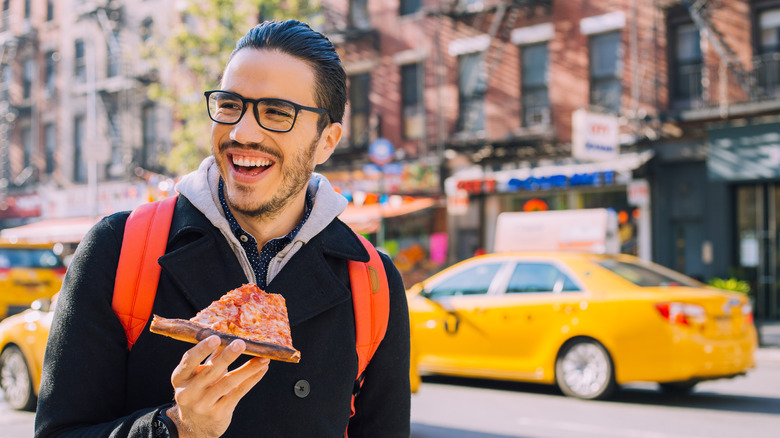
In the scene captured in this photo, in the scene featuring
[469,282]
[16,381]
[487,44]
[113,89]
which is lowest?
[16,381]

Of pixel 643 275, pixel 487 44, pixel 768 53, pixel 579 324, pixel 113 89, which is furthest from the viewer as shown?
pixel 113 89

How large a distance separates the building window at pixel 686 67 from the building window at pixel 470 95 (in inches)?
194

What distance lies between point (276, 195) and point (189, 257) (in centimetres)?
28

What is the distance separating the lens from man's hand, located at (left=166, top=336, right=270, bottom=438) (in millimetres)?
1570

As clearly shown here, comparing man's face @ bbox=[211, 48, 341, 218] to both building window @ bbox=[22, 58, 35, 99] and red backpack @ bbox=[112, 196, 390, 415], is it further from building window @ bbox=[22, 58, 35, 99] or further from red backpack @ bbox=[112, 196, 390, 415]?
building window @ bbox=[22, 58, 35, 99]

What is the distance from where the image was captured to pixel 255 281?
2072 millimetres

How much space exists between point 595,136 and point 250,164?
16841mm

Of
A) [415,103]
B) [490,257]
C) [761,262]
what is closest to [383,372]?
[490,257]

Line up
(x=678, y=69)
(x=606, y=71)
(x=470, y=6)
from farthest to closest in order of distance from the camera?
(x=470, y=6) < (x=606, y=71) < (x=678, y=69)

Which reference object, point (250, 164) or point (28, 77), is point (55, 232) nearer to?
point (28, 77)

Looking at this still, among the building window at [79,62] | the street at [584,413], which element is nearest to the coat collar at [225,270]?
the street at [584,413]

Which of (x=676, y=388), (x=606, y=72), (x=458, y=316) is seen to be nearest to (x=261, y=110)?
(x=458, y=316)

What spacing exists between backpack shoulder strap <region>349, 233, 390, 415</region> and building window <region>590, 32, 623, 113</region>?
61.1 feet

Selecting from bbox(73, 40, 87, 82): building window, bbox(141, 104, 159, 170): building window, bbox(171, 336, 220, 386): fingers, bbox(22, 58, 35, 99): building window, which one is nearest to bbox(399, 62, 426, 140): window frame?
bbox(141, 104, 159, 170): building window
